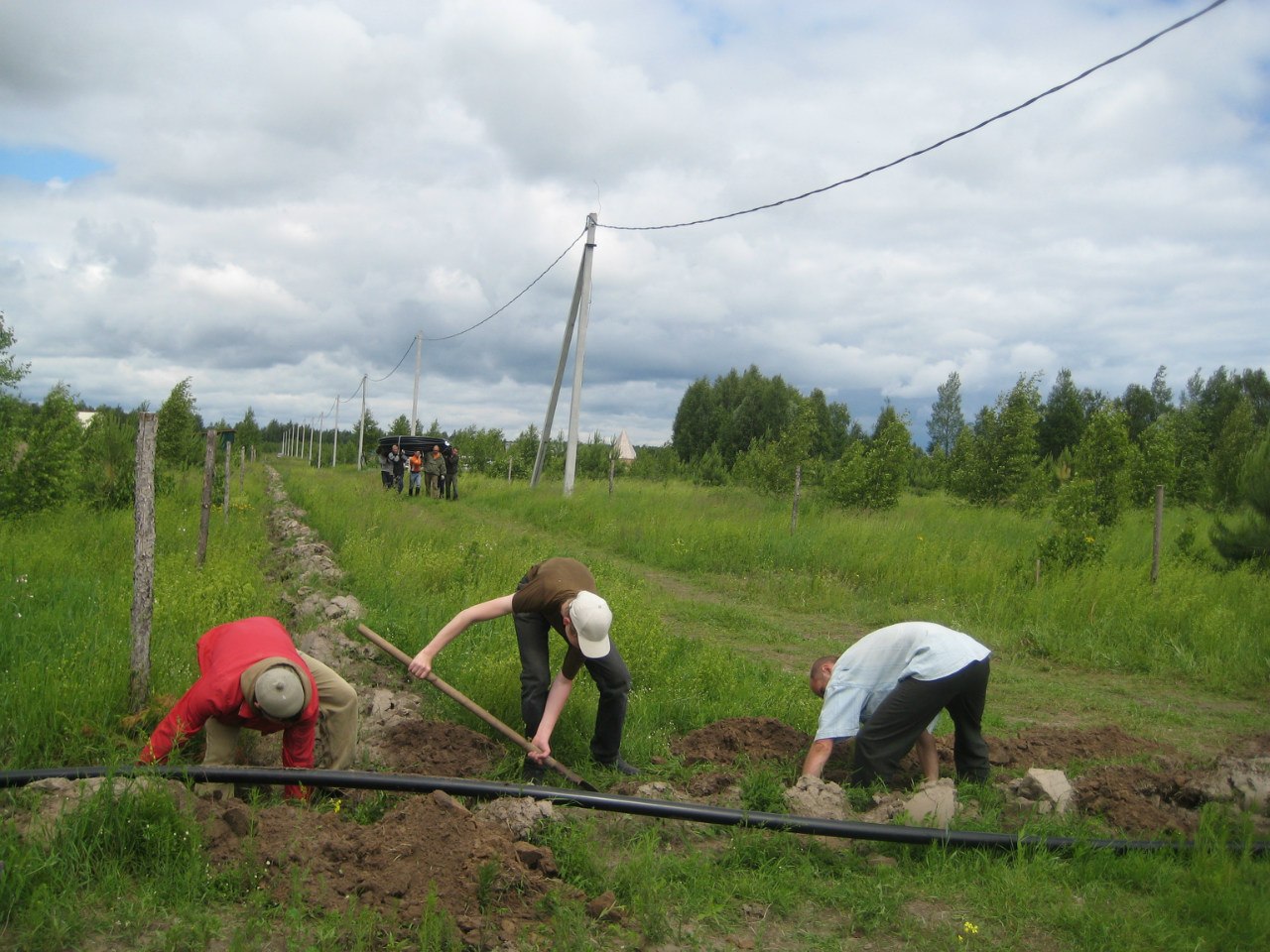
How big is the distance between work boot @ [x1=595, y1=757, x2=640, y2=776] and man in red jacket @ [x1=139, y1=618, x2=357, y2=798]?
1349 millimetres

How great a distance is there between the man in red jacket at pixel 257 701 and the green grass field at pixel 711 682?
22.2 inches

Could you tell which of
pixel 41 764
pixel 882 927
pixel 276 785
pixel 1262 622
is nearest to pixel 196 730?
pixel 276 785

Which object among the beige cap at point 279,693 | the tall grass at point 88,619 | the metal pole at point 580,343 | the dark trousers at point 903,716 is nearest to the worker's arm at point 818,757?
the dark trousers at point 903,716

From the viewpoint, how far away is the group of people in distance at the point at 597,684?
13.7 feet

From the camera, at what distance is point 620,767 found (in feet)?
16.2

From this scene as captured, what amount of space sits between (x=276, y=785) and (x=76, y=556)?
5285 millimetres

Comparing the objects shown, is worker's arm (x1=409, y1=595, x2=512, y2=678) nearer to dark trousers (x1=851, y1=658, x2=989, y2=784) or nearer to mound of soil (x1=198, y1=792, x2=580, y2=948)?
mound of soil (x1=198, y1=792, x2=580, y2=948)

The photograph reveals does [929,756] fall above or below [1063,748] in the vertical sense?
above

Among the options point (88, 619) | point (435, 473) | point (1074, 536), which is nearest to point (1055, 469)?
point (1074, 536)

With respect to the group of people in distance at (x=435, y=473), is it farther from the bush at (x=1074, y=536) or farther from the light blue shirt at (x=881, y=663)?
the light blue shirt at (x=881, y=663)

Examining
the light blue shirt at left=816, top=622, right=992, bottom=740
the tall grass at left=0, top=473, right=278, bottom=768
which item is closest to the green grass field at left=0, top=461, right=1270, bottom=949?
the tall grass at left=0, top=473, right=278, bottom=768

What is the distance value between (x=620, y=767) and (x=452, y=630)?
117 centimetres

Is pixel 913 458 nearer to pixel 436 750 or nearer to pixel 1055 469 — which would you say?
pixel 1055 469

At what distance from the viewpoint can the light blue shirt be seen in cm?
466
